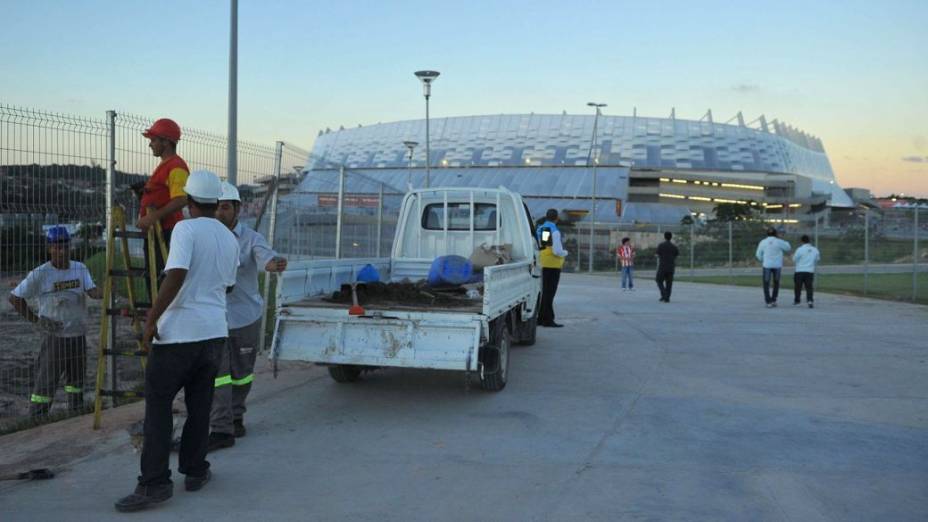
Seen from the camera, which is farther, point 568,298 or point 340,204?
point 568,298

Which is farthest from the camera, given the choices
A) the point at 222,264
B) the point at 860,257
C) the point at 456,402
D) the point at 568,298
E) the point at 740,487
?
the point at 860,257

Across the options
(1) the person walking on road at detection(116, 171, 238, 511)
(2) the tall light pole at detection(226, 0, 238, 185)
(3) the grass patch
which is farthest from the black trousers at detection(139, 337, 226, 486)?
(3) the grass patch

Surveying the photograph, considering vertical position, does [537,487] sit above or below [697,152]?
below

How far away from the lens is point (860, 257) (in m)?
25.5

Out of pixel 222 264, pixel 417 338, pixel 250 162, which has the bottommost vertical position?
pixel 417 338

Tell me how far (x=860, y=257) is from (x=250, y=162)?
2053cm

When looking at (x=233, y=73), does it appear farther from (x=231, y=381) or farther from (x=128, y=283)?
(x=231, y=381)

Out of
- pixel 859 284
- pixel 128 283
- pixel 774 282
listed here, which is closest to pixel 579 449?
pixel 128 283

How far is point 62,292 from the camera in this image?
746cm

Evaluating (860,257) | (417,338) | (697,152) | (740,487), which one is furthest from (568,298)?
(697,152)

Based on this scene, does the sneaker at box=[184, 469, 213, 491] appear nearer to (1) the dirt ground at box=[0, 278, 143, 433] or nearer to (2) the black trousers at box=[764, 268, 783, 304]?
(1) the dirt ground at box=[0, 278, 143, 433]

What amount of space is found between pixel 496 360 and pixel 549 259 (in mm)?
5909

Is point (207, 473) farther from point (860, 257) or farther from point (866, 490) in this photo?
point (860, 257)

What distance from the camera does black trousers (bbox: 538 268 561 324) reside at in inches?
561
